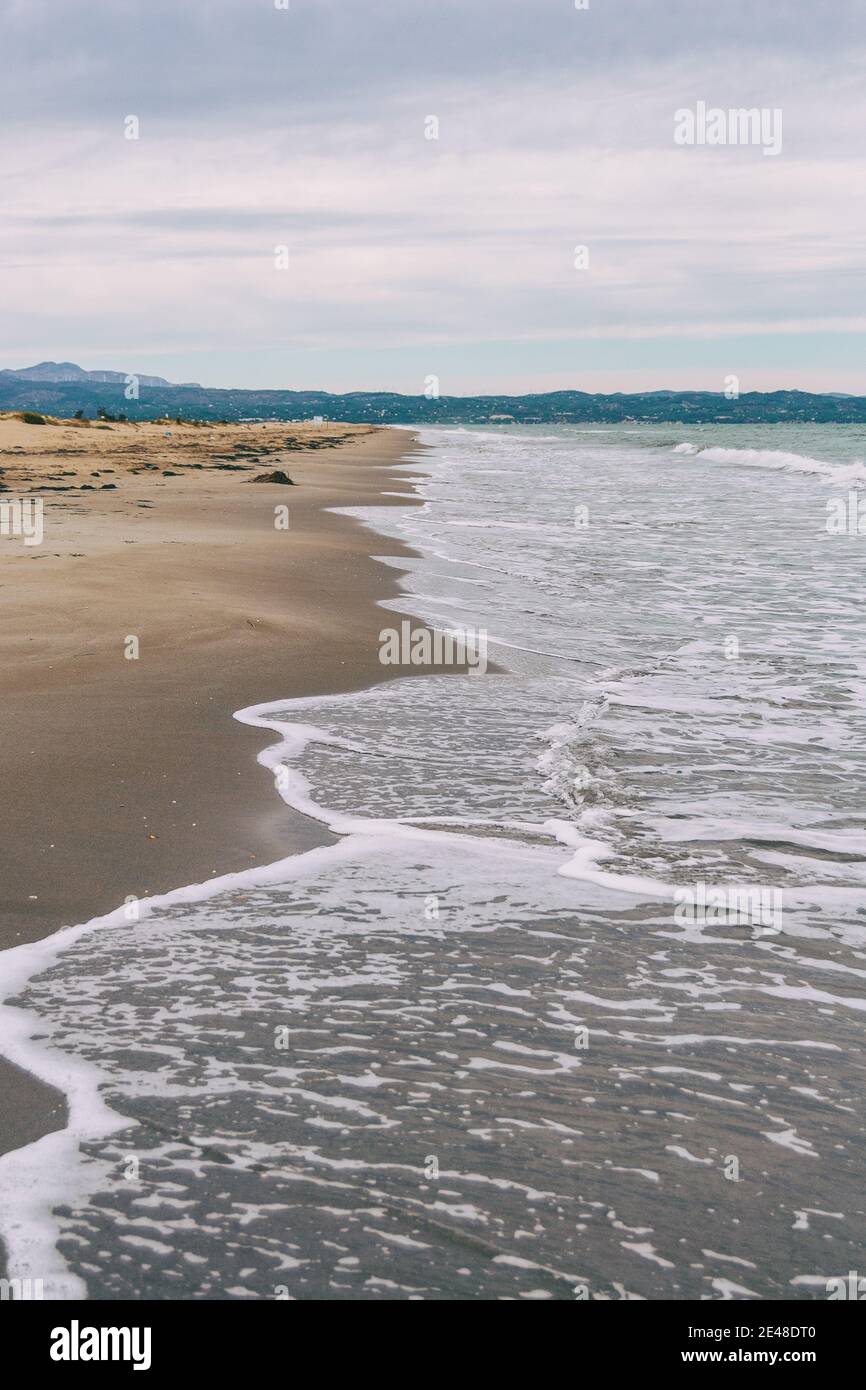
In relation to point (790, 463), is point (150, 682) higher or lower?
lower

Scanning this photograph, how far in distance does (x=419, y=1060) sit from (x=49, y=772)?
138 inches

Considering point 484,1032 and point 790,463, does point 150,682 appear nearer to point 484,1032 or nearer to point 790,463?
point 484,1032

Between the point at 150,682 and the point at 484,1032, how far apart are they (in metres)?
5.32

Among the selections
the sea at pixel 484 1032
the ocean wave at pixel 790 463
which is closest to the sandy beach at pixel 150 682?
the sea at pixel 484 1032

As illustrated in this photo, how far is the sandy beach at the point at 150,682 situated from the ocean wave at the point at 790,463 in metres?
28.5

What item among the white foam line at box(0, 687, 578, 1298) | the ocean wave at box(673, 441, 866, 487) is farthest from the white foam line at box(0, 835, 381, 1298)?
the ocean wave at box(673, 441, 866, 487)

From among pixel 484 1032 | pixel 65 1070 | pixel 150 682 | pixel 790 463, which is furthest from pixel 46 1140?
pixel 790 463

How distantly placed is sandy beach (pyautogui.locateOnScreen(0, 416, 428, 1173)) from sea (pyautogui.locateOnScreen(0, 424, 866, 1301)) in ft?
0.97

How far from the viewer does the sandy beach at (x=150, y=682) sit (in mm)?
5352

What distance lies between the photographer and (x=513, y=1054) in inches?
154

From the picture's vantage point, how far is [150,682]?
8.64 m

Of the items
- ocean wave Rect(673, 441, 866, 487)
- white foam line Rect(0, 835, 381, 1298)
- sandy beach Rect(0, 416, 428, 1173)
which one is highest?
ocean wave Rect(673, 441, 866, 487)

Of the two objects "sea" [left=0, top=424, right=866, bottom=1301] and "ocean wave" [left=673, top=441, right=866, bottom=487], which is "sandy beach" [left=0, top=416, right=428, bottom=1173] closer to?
"sea" [left=0, top=424, right=866, bottom=1301]

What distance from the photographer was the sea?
3.01 m
